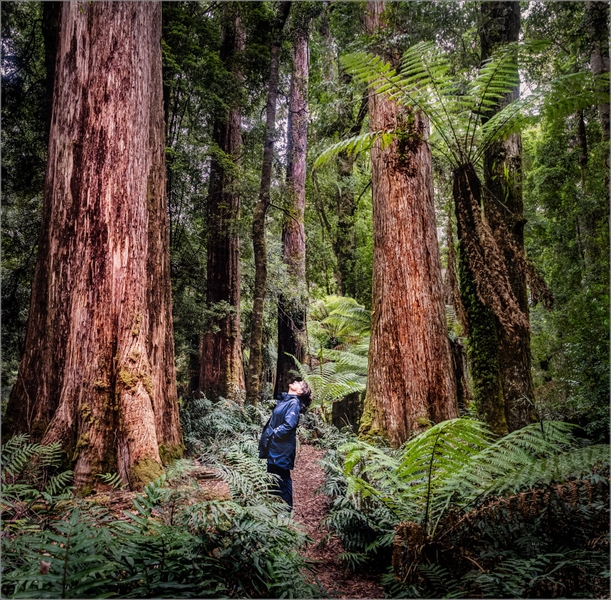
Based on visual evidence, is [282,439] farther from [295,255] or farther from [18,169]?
[295,255]

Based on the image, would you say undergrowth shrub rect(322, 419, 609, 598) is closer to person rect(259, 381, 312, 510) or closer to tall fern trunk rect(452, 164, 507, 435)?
tall fern trunk rect(452, 164, 507, 435)

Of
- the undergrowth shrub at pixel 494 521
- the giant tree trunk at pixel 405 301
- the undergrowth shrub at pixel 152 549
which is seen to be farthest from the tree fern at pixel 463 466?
the giant tree trunk at pixel 405 301

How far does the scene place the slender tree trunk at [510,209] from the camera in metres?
4.64

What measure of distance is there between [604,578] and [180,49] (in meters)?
8.23

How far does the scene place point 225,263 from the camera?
827cm

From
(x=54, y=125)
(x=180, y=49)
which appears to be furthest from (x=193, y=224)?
(x=54, y=125)

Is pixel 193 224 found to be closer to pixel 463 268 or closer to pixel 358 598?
pixel 463 268

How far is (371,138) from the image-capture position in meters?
3.81

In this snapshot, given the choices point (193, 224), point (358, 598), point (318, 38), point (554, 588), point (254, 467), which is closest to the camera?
point (554, 588)

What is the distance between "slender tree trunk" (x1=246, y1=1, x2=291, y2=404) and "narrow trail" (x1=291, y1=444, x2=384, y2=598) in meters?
2.38

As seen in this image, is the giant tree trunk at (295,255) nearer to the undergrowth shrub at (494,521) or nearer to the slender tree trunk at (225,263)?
the slender tree trunk at (225,263)

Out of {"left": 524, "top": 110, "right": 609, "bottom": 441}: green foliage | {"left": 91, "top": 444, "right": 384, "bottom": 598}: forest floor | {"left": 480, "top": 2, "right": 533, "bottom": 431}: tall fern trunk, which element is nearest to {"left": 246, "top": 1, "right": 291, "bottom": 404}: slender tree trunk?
{"left": 91, "top": 444, "right": 384, "bottom": 598}: forest floor

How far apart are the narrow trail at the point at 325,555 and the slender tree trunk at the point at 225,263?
3.66 metres

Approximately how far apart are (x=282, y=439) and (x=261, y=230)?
406 cm
